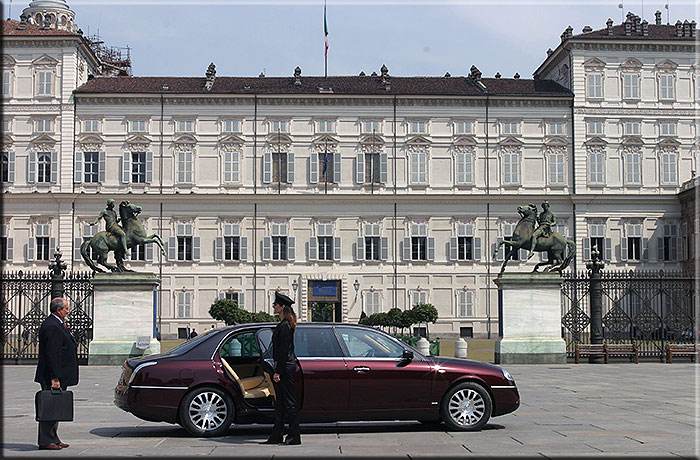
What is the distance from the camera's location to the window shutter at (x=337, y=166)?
54.9 metres

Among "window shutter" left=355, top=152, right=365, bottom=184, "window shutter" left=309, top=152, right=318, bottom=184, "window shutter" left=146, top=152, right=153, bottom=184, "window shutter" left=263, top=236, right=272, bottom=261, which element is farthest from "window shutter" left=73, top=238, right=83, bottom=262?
"window shutter" left=355, top=152, right=365, bottom=184

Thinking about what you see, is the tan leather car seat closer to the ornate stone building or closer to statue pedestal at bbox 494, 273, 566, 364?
statue pedestal at bbox 494, 273, 566, 364

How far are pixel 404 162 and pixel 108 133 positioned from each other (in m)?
18.5

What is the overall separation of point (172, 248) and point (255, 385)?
42228 millimetres

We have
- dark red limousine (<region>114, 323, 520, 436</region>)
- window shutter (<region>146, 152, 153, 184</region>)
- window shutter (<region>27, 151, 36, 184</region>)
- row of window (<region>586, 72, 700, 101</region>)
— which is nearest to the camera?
dark red limousine (<region>114, 323, 520, 436</region>)

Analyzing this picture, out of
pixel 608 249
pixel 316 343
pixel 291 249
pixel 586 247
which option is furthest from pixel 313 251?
pixel 316 343

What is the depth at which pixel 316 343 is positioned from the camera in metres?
12.3

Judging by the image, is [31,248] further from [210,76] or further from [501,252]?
[501,252]

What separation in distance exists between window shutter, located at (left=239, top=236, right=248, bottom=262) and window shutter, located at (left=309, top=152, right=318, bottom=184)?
5511mm

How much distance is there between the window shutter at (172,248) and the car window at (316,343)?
42121mm

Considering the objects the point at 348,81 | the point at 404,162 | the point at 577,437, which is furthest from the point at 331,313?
the point at 577,437

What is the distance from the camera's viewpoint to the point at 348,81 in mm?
58000

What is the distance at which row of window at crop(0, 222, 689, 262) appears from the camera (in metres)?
53.5

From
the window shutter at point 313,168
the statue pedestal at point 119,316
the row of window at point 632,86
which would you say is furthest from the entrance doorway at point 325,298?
the statue pedestal at point 119,316
